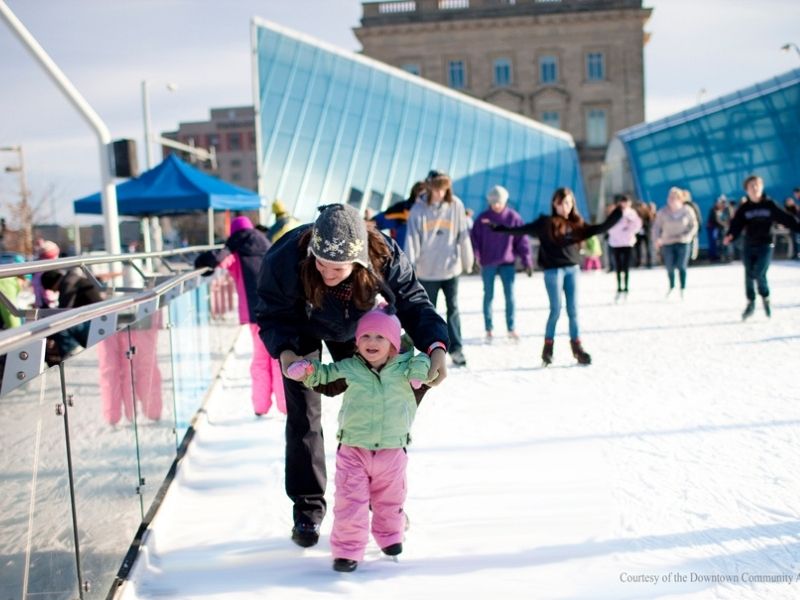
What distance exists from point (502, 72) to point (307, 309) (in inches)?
1874

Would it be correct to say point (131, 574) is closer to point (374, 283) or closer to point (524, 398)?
point (374, 283)

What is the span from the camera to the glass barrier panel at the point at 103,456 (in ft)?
8.01

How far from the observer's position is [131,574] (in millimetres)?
2791

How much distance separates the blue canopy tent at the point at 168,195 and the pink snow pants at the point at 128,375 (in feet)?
32.8

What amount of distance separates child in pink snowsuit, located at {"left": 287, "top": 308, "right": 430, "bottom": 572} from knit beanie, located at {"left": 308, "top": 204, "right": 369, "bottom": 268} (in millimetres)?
287

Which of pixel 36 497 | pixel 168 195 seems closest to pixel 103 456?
pixel 36 497

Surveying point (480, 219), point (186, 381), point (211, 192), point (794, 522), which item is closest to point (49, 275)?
point (186, 381)

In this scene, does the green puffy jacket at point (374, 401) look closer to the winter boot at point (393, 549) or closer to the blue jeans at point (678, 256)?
the winter boot at point (393, 549)

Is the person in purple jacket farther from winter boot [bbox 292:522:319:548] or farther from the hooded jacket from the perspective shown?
winter boot [bbox 292:522:319:548]

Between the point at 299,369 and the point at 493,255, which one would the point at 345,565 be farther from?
the point at 493,255

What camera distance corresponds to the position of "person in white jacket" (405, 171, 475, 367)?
22.2 feet

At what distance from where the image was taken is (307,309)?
10.2 feet

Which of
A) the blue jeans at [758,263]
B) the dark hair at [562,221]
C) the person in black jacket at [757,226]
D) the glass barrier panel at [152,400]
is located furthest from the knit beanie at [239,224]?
the blue jeans at [758,263]

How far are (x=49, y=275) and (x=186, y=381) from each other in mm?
2504
